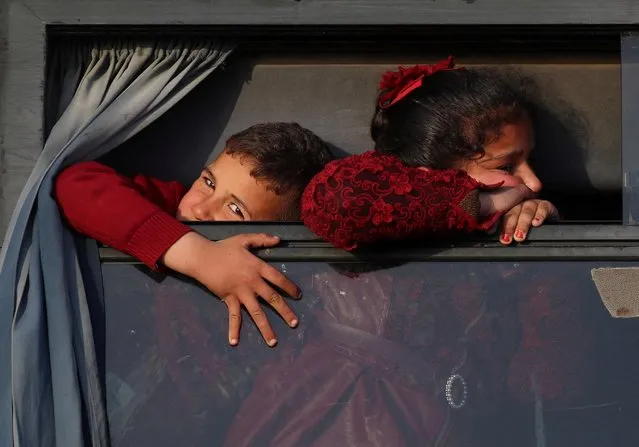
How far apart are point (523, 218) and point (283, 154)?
64 centimetres

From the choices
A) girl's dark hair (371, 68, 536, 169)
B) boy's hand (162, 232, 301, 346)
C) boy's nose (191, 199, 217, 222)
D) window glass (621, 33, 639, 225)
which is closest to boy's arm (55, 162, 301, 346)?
boy's hand (162, 232, 301, 346)

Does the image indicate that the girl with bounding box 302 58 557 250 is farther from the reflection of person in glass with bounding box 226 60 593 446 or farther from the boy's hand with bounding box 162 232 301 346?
the boy's hand with bounding box 162 232 301 346

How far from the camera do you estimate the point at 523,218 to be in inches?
110

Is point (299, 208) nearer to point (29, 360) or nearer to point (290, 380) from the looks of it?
point (290, 380)

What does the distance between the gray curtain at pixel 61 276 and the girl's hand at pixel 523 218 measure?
838 millimetres

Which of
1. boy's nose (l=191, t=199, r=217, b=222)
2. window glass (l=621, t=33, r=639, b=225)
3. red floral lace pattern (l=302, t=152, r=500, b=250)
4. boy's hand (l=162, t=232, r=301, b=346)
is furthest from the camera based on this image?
→ boy's nose (l=191, t=199, r=217, b=222)

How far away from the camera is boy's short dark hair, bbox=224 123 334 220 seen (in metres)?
3.16

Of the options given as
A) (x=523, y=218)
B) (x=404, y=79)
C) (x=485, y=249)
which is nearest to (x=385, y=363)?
(x=485, y=249)

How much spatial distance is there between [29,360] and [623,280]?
3.90 feet

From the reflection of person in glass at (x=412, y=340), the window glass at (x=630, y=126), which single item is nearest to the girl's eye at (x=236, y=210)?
the reflection of person in glass at (x=412, y=340)

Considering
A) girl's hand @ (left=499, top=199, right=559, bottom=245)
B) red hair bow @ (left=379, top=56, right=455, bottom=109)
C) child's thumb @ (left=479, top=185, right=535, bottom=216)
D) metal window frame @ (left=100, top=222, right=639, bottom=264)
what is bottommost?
metal window frame @ (left=100, top=222, right=639, bottom=264)

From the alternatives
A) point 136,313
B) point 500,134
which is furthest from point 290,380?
point 500,134

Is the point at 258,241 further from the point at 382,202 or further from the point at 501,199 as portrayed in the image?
the point at 501,199

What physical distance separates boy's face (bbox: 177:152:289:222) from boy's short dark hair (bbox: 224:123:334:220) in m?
0.02
